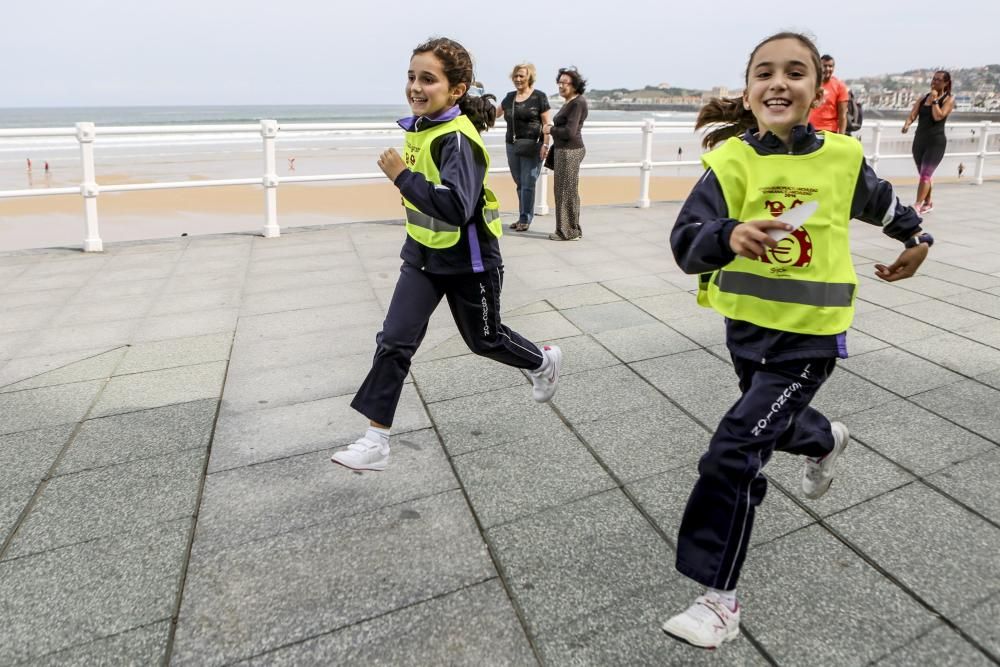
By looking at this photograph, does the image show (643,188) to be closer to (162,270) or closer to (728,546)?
(162,270)

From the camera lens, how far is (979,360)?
4082 mm

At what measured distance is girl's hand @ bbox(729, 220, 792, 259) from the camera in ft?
5.86

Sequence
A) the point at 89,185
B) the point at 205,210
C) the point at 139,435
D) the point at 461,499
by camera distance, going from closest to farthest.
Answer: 1. the point at 461,499
2. the point at 139,435
3. the point at 89,185
4. the point at 205,210

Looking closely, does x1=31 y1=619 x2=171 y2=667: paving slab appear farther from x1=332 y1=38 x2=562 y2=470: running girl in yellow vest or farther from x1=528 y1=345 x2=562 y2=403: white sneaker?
x1=528 y1=345 x2=562 y2=403: white sneaker

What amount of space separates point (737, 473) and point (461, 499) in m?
1.10

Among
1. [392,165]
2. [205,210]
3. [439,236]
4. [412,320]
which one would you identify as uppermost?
[392,165]

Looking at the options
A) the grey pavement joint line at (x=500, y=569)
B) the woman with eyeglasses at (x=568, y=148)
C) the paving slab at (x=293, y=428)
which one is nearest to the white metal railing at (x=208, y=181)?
the woman with eyeglasses at (x=568, y=148)

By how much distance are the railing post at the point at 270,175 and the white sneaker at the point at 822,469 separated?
21.3ft

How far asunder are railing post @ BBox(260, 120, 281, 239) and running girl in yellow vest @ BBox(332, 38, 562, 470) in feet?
16.9

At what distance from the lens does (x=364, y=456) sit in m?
2.92

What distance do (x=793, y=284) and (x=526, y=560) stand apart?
1167 millimetres

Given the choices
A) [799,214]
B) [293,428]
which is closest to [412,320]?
[293,428]

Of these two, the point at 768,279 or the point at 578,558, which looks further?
the point at 578,558

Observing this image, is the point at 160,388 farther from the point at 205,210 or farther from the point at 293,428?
the point at 205,210
